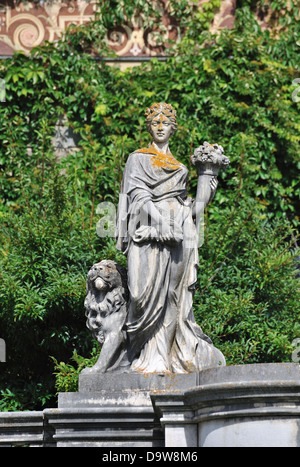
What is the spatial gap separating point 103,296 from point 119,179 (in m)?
4.63

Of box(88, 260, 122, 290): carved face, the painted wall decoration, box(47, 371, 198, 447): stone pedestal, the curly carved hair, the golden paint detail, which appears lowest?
box(47, 371, 198, 447): stone pedestal

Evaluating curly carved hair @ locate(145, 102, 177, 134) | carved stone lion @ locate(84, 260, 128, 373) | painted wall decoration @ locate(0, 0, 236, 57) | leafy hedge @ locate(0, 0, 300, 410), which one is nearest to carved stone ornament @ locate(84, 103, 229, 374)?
carved stone lion @ locate(84, 260, 128, 373)

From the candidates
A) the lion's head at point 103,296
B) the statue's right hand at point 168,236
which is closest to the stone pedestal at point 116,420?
the lion's head at point 103,296

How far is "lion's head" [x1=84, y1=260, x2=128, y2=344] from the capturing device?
27.6 ft

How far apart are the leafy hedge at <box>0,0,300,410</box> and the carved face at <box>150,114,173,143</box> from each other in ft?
10.0

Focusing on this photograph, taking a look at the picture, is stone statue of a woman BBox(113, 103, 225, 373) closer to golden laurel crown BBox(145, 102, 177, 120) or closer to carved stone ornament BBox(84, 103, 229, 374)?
carved stone ornament BBox(84, 103, 229, 374)

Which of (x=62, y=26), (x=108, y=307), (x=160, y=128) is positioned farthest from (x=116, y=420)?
(x=62, y=26)

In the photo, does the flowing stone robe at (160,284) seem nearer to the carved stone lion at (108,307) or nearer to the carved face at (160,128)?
the carved stone lion at (108,307)

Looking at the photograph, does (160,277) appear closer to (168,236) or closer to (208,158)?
(168,236)

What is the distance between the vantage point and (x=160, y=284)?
8250mm

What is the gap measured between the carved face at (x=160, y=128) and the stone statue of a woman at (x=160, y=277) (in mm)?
386

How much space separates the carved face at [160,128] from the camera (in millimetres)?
8852

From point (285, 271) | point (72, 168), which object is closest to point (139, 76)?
point (72, 168)

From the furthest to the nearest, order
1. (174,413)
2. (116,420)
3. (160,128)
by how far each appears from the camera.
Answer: (160,128), (116,420), (174,413)
